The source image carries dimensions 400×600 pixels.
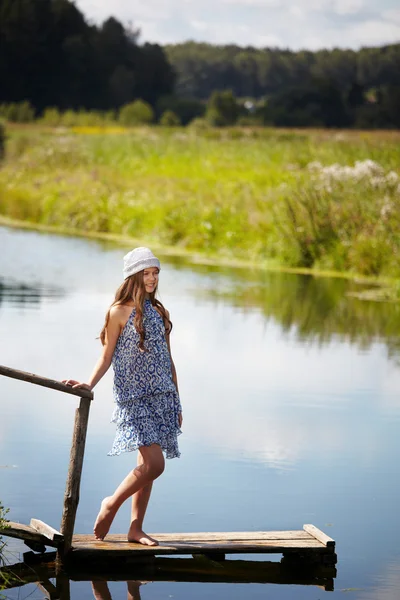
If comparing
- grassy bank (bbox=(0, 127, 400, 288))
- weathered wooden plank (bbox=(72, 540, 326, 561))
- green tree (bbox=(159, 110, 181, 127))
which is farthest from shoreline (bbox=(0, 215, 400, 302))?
green tree (bbox=(159, 110, 181, 127))

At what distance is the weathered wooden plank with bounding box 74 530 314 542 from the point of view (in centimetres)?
725

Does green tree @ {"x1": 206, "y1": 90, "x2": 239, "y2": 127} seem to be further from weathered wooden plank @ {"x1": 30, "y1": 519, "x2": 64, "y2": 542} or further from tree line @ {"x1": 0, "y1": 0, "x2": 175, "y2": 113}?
weathered wooden plank @ {"x1": 30, "y1": 519, "x2": 64, "y2": 542}

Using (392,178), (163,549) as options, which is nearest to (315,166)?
(392,178)

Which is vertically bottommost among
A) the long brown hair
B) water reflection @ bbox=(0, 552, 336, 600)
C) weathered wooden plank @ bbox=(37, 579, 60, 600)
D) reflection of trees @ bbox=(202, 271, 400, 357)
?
weathered wooden plank @ bbox=(37, 579, 60, 600)

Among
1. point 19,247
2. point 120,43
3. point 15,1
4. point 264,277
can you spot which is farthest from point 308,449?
point 120,43

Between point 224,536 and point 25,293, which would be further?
point 25,293

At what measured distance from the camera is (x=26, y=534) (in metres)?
6.96

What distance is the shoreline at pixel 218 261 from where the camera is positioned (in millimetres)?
21005

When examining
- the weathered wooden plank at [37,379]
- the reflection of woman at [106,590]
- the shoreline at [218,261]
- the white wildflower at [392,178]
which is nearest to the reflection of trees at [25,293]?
Result: the shoreline at [218,261]

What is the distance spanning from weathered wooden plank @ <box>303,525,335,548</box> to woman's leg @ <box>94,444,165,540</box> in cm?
89

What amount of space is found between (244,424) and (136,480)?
3.78 metres

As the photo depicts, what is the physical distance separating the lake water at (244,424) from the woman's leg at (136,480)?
1.33 ft

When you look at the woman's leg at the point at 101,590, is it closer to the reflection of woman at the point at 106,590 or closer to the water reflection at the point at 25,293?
the reflection of woman at the point at 106,590

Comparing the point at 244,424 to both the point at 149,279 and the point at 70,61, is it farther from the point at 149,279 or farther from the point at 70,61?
the point at 70,61
